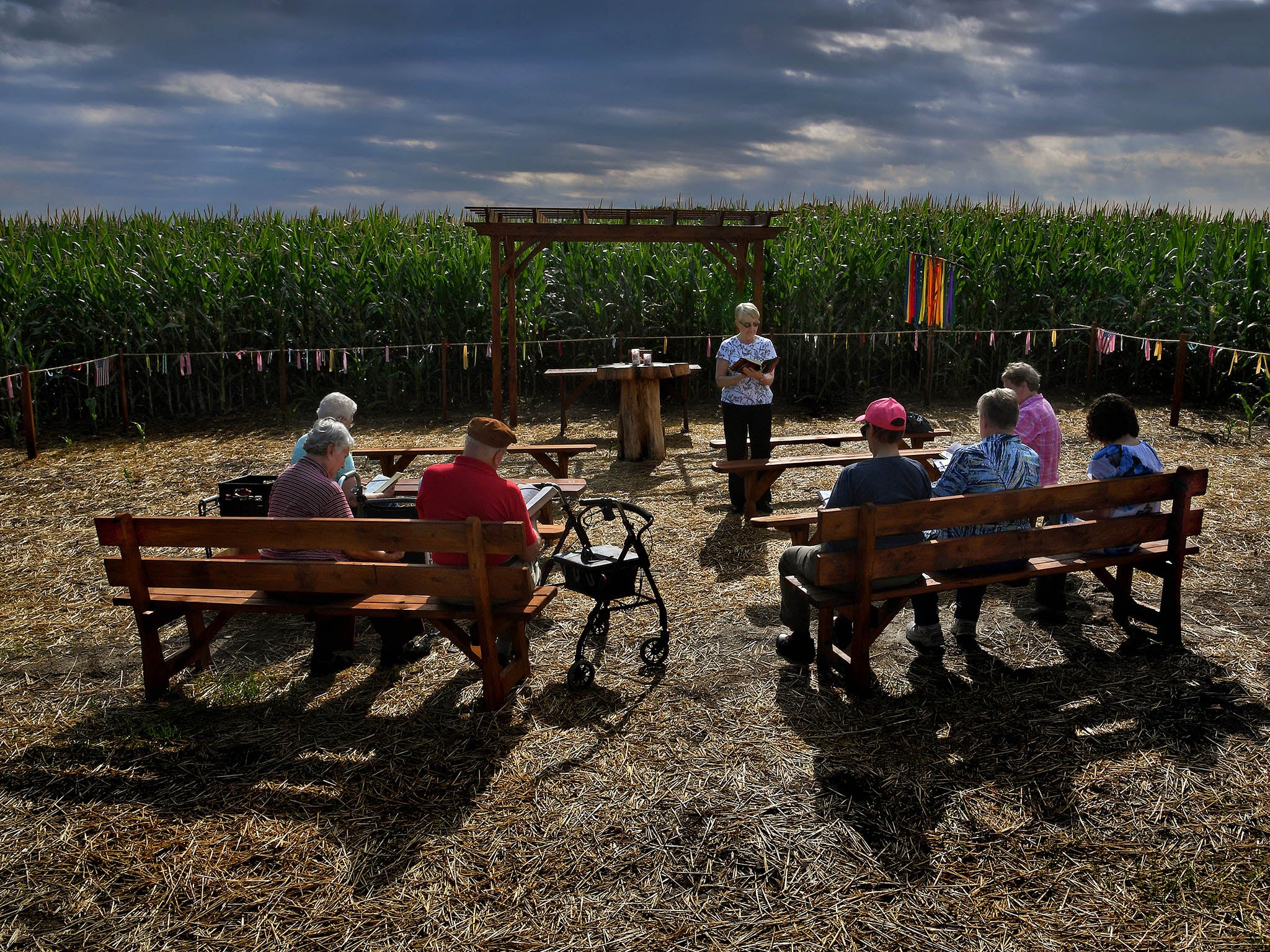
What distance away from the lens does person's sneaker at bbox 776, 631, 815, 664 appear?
16.9 ft

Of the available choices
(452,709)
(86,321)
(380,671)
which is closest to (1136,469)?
(452,709)

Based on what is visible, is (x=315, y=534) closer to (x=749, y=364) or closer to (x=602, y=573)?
(x=602, y=573)

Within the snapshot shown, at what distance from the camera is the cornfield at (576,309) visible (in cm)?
1370

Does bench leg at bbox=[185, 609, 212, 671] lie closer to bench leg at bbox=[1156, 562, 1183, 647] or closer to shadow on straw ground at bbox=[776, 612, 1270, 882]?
shadow on straw ground at bbox=[776, 612, 1270, 882]

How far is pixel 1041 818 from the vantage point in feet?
12.2

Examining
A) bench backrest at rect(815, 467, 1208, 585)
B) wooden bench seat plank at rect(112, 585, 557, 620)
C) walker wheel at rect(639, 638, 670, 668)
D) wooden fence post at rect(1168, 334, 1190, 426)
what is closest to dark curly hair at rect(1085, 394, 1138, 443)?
bench backrest at rect(815, 467, 1208, 585)

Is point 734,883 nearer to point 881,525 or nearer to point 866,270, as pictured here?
point 881,525

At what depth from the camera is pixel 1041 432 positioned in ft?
20.0

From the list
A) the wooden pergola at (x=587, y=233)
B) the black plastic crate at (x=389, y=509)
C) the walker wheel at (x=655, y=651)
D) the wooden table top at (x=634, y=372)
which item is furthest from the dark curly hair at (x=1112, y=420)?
the wooden pergola at (x=587, y=233)

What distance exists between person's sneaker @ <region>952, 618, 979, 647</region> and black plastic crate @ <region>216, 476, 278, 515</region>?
431cm

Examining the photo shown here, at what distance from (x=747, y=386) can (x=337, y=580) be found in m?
4.44

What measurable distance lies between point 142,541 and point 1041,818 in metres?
4.41

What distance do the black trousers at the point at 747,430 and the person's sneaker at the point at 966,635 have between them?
3048 mm

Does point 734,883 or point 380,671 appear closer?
point 734,883
